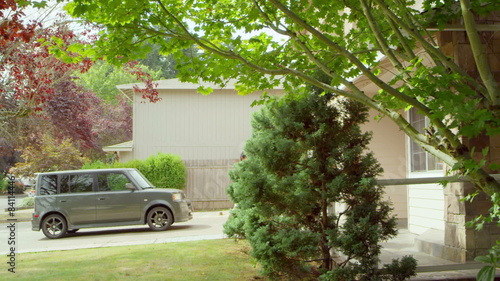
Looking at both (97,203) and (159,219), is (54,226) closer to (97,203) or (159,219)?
(97,203)

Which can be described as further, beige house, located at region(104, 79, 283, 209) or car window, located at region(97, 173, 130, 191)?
beige house, located at region(104, 79, 283, 209)

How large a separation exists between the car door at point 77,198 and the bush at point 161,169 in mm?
6388

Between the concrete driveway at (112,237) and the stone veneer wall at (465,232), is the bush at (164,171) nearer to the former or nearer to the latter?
the concrete driveway at (112,237)

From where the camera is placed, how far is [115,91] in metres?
41.6

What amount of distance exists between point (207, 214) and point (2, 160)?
96.4 feet

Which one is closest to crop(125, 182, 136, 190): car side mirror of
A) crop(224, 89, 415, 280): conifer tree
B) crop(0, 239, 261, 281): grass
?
crop(0, 239, 261, 281): grass

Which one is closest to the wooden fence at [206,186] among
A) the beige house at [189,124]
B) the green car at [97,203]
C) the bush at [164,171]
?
the bush at [164,171]

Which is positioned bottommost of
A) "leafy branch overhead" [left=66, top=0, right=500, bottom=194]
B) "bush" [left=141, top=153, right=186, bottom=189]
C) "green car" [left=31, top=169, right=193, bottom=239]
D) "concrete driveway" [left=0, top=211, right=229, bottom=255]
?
"concrete driveway" [left=0, top=211, right=229, bottom=255]

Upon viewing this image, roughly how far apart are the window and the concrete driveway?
4379 mm

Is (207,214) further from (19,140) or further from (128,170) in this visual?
(19,140)

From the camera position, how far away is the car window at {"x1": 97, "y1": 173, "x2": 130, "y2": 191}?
1352 centimetres

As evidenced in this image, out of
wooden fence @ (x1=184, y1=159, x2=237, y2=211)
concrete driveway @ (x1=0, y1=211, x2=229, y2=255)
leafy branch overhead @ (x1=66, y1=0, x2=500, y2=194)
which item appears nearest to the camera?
leafy branch overhead @ (x1=66, y1=0, x2=500, y2=194)

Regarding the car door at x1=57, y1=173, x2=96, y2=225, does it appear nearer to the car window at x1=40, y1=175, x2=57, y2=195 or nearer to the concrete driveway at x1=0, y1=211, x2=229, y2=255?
the car window at x1=40, y1=175, x2=57, y2=195

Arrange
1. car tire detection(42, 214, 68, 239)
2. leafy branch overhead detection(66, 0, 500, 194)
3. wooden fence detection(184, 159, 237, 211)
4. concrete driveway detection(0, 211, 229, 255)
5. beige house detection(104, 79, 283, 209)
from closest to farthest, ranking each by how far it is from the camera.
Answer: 1. leafy branch overhead detection(66, 0, 500, 194)
2. concrete driveway detection(0, 211, 229, 255)
3. car tire detection(42, 214, 68, 239)
4. wooden fence detection(184, 159, 237, 211)
5. beige house detection(104, 79, 283, 209)
